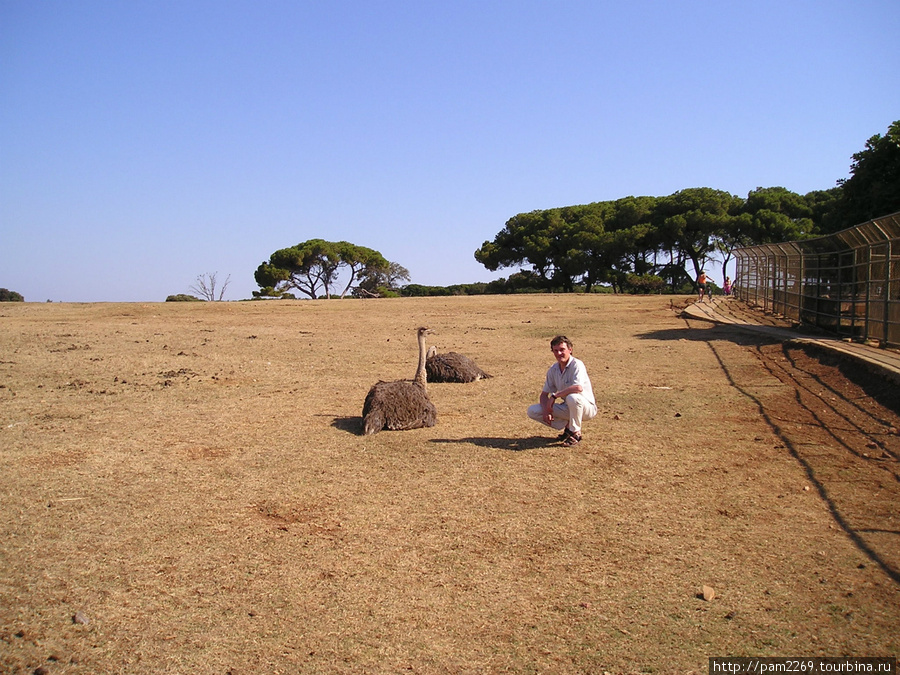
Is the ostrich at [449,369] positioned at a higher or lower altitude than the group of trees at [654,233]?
lower

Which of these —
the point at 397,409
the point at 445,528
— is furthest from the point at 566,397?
the point at 445,528

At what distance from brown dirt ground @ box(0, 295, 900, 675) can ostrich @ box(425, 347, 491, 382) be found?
353 mm

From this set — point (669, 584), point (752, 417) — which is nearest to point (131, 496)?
point (669, 584)

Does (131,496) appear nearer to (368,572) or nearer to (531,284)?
(368,572)

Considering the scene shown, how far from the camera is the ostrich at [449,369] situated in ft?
39.9

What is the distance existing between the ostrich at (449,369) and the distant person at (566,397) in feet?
13.7

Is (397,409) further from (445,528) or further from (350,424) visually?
(445,528)

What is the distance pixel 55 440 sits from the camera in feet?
27.1

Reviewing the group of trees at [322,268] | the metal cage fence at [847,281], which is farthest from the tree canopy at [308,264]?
the metal cage fence at [847,281]

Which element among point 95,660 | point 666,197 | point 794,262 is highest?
point 666,197

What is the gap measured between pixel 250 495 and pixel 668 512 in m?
3.53

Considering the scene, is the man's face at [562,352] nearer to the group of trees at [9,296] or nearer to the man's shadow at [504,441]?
the man's shadow at [504,441]

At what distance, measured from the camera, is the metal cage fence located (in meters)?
A: 12.3

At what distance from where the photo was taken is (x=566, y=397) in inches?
304
